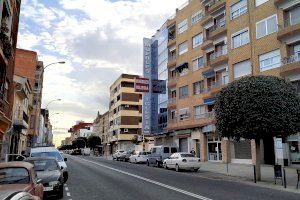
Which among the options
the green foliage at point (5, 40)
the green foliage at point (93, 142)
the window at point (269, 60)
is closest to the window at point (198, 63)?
the window at point (269, 60)

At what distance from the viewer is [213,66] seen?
133 feet

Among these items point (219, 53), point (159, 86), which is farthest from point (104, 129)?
point (219, 53)

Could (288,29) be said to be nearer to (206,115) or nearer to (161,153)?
(206,115)

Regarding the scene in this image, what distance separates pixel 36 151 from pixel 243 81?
1222cm

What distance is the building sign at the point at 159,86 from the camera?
53562 mm

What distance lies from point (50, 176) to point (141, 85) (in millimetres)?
41034

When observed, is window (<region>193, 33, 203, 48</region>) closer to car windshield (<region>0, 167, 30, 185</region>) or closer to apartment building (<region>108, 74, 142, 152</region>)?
car windshield (<region>0, 167, 30, 185</region>)

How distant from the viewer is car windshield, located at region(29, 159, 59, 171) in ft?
44.1

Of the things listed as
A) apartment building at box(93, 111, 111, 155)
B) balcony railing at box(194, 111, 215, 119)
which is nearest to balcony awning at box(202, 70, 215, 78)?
balcony railing at box(194, 111, 215, 119)

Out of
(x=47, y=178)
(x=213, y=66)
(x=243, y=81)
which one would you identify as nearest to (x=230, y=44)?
(x=213, y=66)

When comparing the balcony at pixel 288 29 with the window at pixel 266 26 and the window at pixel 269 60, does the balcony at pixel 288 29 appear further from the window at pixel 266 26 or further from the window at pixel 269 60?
the window at pixel 269 60

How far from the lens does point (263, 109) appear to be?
64.1 ft

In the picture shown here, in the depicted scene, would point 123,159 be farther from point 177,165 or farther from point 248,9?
point 248,9

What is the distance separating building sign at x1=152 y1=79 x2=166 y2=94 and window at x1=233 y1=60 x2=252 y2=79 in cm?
1790
